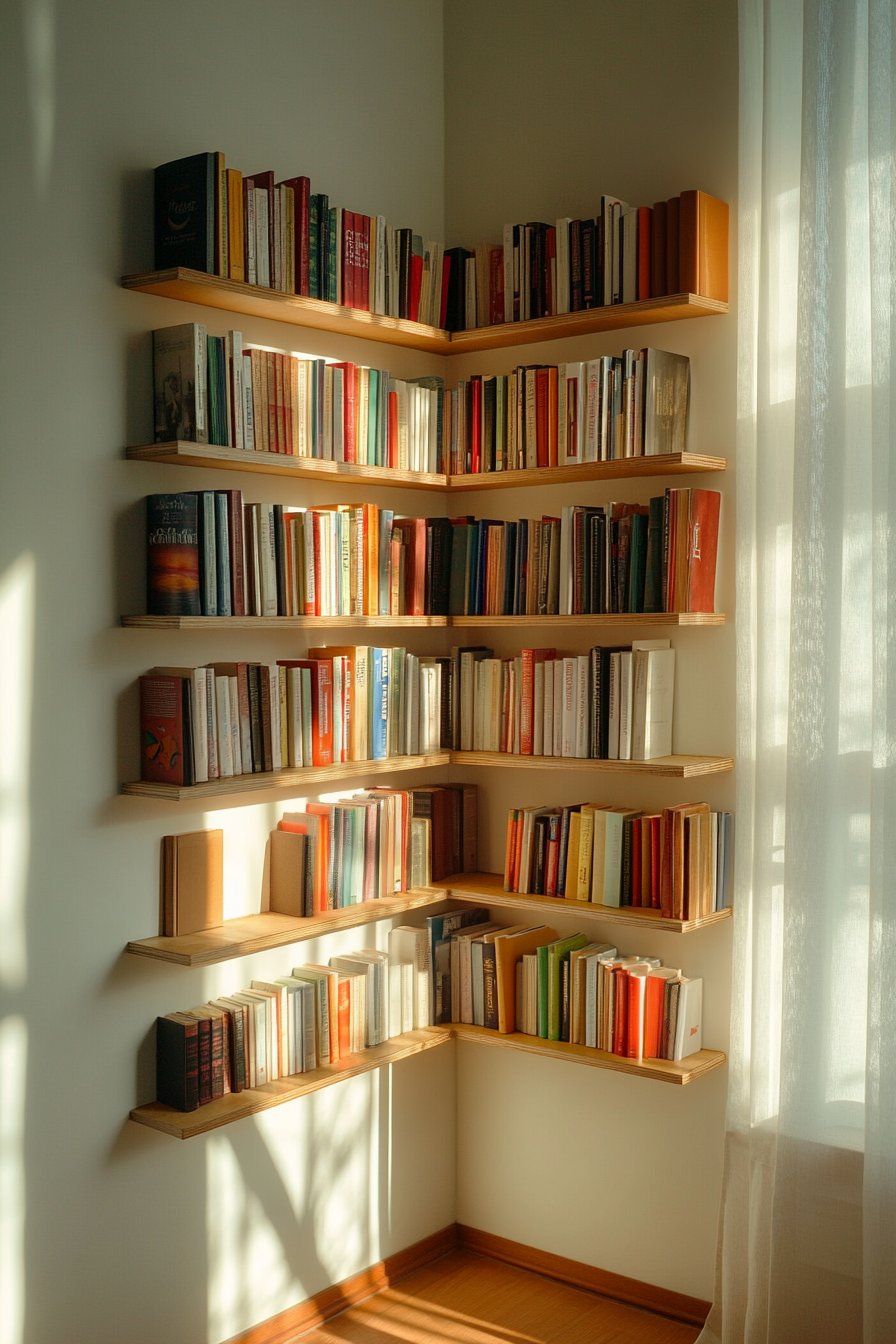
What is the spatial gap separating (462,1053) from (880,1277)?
1308 millimetres

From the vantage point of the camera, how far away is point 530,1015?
3203 millimetres

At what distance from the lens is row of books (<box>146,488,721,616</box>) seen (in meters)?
2.63

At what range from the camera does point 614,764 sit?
295 centimetres

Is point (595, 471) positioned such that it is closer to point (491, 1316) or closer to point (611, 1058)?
point (611, 1058)

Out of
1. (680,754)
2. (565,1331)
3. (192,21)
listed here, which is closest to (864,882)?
(680,754)

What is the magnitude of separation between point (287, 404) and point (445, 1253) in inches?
89.8

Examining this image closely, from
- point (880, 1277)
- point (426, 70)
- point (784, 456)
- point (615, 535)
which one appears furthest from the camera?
point (426, 70)

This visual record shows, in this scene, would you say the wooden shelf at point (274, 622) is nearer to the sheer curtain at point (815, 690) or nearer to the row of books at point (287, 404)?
the row of books at point (287, 404)

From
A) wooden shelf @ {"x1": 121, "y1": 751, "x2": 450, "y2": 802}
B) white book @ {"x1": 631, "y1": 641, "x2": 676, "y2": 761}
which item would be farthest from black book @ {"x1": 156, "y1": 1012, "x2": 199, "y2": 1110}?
white book @ {"x1": 631, "y1": 641, "x2": 676, "y2": 761}

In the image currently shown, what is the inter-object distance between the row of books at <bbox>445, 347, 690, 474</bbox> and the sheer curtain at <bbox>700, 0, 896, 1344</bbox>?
0.21 m

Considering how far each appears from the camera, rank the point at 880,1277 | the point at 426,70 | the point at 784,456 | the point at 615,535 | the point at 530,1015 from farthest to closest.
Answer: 1. the point at 426,70
2. the point at 530,1015
3. the point at 615,535
4. the point at 784,456
5. the point at 880,1277

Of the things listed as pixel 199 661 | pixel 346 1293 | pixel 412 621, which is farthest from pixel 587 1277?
pixel 199 661

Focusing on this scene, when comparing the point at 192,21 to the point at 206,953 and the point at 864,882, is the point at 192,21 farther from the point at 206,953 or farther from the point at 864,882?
the point at 864,882

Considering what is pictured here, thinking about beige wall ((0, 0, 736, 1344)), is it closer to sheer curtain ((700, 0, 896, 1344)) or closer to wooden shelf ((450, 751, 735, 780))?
wooden shelf ((450, 751, 735, 780))
